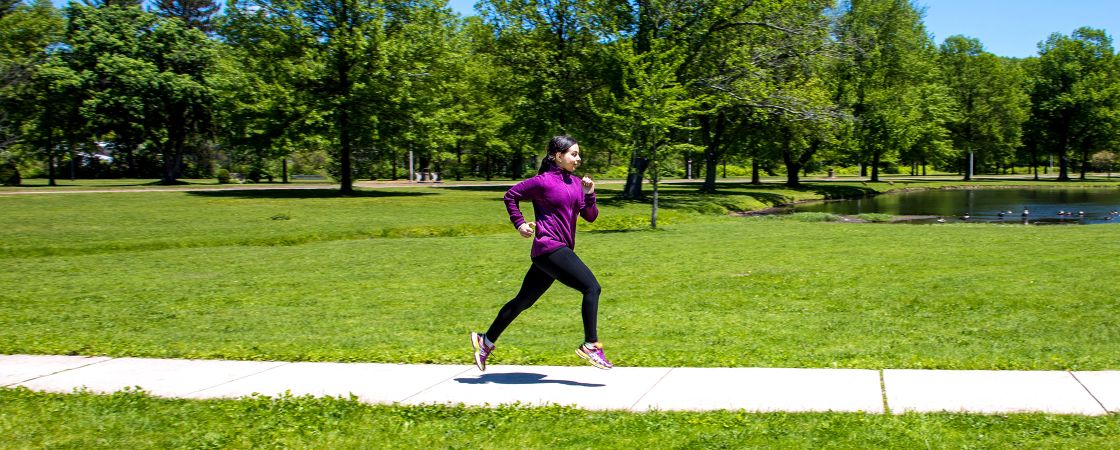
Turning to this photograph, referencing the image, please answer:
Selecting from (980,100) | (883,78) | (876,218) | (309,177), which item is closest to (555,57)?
(876,218)

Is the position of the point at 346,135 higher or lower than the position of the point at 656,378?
higher

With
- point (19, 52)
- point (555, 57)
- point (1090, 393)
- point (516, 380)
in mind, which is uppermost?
point (19, 52)

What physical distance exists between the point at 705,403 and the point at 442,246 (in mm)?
16538

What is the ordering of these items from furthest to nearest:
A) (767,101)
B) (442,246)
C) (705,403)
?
(767,101) < (442,246) < (705,403)

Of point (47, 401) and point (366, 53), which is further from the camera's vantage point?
point (366, 53)

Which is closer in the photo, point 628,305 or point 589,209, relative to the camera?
point 589,209

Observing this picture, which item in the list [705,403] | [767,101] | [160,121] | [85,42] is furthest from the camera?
[160,121]

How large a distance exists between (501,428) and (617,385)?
151 cm

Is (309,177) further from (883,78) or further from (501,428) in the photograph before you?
(501,428)

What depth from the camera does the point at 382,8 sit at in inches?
1823

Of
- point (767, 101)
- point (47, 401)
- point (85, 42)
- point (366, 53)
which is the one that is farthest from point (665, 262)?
point (85, 42)

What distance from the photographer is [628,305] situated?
1230 centimetres

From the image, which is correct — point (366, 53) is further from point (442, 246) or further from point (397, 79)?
point (442, 246)

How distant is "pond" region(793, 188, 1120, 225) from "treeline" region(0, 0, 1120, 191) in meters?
4.71
